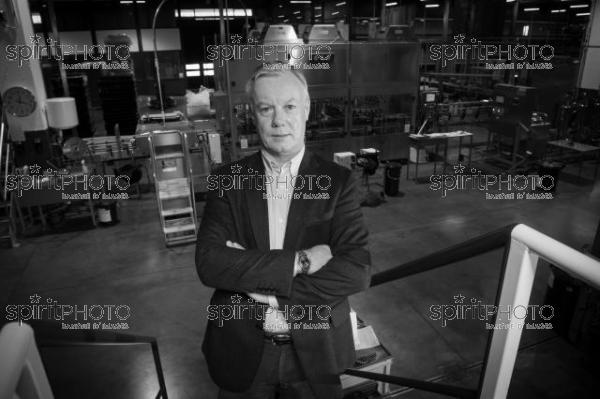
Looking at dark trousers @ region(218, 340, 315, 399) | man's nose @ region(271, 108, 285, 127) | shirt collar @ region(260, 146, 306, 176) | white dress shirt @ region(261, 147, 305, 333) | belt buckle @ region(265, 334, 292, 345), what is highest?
man's nose @ region(271, 108, 285, 127)

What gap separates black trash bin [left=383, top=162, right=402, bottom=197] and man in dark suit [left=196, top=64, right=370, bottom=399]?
19.2ft

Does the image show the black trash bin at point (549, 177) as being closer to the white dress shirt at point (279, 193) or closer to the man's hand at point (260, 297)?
the white dress shirt at point (279, 193)

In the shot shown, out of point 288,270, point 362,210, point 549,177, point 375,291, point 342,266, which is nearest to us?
point 288,270

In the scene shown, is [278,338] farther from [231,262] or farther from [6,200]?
[6,200]

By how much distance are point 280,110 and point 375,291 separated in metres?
3.43

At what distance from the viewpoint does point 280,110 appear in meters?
1.79

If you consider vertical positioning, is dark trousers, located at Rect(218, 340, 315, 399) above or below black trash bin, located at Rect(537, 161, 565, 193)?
above

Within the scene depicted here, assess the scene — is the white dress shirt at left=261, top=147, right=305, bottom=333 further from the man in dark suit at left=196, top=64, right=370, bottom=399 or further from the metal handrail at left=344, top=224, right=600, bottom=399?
the metal handrail at left=344, top=224, right=600, bottom=399

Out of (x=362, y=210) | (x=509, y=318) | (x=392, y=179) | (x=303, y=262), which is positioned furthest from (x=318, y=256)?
(x=392, y=179)

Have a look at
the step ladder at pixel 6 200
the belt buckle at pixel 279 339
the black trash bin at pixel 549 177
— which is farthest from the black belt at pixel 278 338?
the black trash bin at pixel 549 177

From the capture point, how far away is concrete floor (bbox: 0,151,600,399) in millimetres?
3463

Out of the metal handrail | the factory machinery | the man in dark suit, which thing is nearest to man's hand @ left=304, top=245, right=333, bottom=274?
the man in dark suit

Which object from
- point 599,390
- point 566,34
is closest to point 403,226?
point 599,390

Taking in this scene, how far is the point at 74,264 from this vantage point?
18.0 ft
